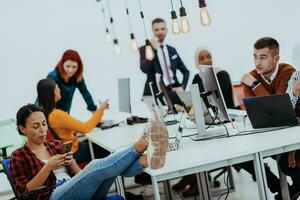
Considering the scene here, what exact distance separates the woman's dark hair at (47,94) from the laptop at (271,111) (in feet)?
5.86

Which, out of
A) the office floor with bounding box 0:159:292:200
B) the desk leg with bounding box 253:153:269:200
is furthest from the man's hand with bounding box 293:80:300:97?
the office floor with bounding box 0:159:292:200

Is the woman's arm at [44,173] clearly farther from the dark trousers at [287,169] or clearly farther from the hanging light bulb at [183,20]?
the hanging light bulb at [183,20]

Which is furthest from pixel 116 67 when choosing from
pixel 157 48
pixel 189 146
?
pixel 189 146

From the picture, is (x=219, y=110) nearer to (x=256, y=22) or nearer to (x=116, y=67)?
(x=116, y=67)

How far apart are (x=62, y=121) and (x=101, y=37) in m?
2.51

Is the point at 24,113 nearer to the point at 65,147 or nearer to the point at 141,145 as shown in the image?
the point at 65,147

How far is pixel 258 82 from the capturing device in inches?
148

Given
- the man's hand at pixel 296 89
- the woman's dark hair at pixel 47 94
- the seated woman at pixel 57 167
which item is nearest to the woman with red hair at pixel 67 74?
the woman's dark hair at pixel 47 94

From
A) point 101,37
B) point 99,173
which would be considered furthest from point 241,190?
point 101,37

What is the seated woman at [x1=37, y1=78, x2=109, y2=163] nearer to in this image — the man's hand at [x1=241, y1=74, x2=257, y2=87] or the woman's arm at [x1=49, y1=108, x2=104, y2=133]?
the woman's arm at [x1=49, y1=108, x2=104, y2=133]

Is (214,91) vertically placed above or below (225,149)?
above

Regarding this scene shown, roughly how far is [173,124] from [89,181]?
6.06 feet

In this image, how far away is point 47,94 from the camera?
4332 mm

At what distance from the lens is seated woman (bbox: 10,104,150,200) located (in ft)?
8.98
